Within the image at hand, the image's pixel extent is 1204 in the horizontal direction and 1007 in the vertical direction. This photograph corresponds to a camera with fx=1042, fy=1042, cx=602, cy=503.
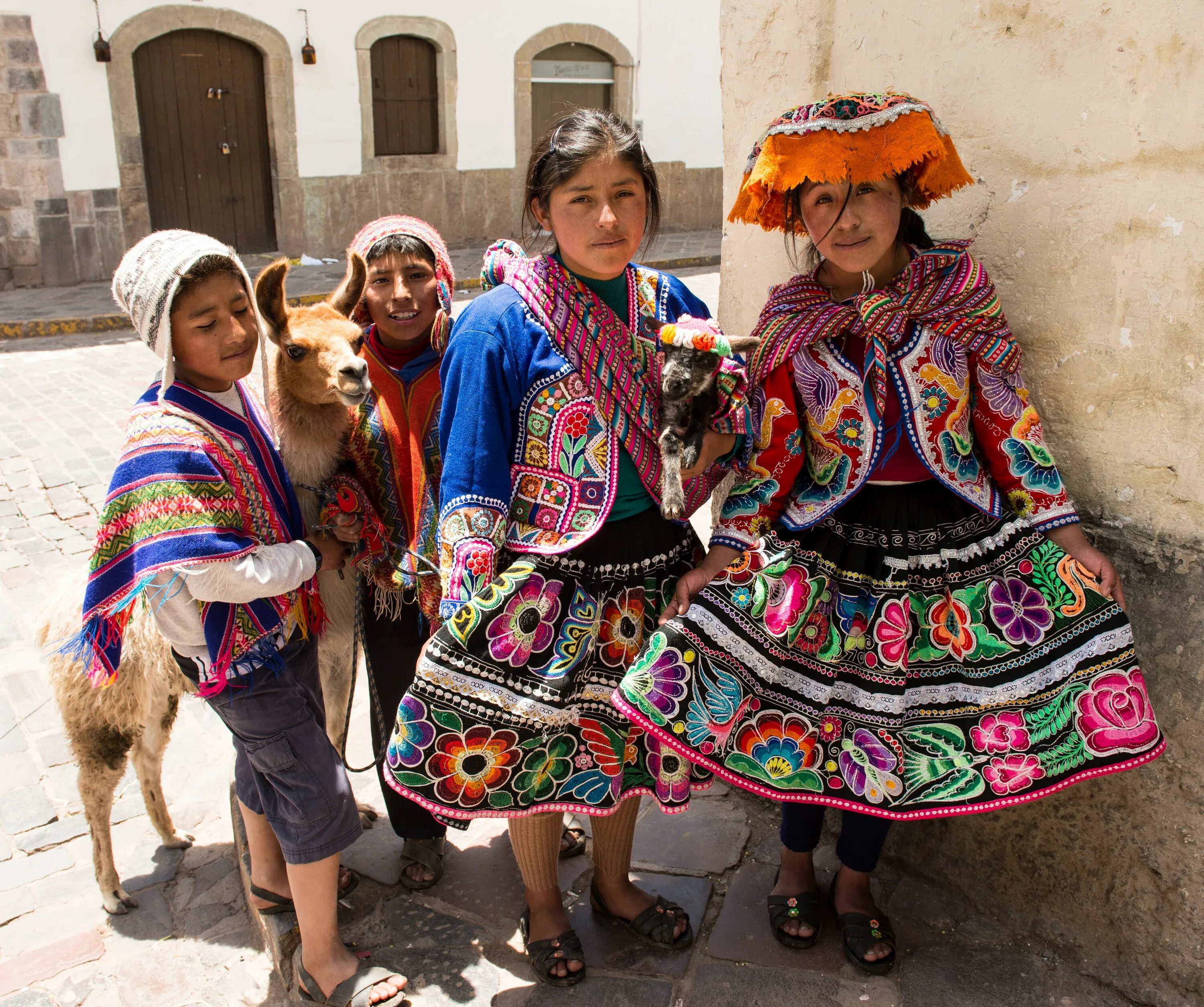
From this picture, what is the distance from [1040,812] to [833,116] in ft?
5.80

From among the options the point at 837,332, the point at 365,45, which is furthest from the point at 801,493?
the point at 365,45

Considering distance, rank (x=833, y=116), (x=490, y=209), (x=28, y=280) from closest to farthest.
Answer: (x=833, y=116)
(x=28, y=280)
(x=490, y=209)

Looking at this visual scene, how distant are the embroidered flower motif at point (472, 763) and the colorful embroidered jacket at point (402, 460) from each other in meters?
0.45

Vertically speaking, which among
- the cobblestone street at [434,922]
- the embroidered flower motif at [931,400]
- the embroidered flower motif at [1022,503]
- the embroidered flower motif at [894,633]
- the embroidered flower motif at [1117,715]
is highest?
the embroidered flower motif at [931,400]

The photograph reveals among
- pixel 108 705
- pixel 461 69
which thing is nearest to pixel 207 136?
pixel 461 69

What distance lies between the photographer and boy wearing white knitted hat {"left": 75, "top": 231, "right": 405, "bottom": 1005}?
2.20m

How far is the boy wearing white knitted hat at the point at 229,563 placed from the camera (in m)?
2.20

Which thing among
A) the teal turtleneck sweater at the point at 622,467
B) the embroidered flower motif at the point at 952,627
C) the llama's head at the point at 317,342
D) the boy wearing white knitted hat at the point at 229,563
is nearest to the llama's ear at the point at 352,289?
the llama's head at the point at 317,342

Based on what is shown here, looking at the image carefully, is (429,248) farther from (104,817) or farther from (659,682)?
(104,817)

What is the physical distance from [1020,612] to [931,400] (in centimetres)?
50

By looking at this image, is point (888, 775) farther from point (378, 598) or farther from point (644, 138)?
point (644, 138)

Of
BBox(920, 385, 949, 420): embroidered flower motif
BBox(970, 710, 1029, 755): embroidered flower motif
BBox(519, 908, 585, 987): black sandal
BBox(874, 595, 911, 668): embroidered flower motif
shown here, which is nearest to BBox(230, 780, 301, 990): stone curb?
BBox(519, 908, 585, 987): black sandal

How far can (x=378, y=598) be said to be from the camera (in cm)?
284

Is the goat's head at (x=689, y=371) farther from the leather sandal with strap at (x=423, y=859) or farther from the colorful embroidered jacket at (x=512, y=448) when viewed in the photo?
the leather sandal with strap at (x=423, y=859)
